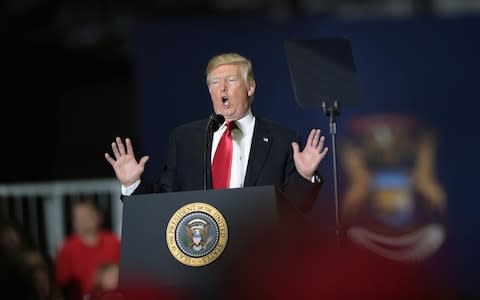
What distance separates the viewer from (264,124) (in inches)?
130

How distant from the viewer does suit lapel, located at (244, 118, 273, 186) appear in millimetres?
3225

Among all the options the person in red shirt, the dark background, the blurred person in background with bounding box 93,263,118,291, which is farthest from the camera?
the dark background

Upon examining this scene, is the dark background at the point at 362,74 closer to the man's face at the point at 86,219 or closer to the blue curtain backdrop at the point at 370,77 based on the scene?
the blue curtain backdrop at the point at 370,77

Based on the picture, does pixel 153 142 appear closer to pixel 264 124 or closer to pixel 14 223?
pixel 264 124

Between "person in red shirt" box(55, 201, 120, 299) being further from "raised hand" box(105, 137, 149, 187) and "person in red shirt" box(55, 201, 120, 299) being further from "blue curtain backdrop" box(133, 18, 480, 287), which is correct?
"raised hand" box(105, 137, 149, 187)

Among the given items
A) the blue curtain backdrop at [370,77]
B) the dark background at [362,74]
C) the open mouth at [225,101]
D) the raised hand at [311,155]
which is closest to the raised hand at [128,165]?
the open mouth at [225,101]

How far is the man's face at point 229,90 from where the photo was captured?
319 cm

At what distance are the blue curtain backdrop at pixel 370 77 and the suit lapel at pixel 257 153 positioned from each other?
3805 millimetres

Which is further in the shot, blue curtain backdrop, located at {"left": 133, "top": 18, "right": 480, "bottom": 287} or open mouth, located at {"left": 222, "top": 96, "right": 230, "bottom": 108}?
blue curtain backdrop, located at {"left": 133, "top": 18, "right": 480, "bottom": 287}

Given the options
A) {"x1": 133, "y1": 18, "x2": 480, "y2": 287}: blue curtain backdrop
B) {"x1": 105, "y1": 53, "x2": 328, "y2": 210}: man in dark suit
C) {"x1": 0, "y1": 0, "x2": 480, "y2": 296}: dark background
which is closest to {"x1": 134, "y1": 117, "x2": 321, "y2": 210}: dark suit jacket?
{"x1": 105, "y1": 53, "x2": 328, "y2": 210}: man in dark suit

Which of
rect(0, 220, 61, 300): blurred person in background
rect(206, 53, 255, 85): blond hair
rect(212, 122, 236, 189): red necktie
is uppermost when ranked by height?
rect(206, 53, 255, 85): blond hair

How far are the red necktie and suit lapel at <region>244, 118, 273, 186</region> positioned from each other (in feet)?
0.19

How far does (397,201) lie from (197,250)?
16.2ft

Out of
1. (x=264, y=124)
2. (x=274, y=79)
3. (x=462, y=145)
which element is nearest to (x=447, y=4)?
(x=462, y=145)
